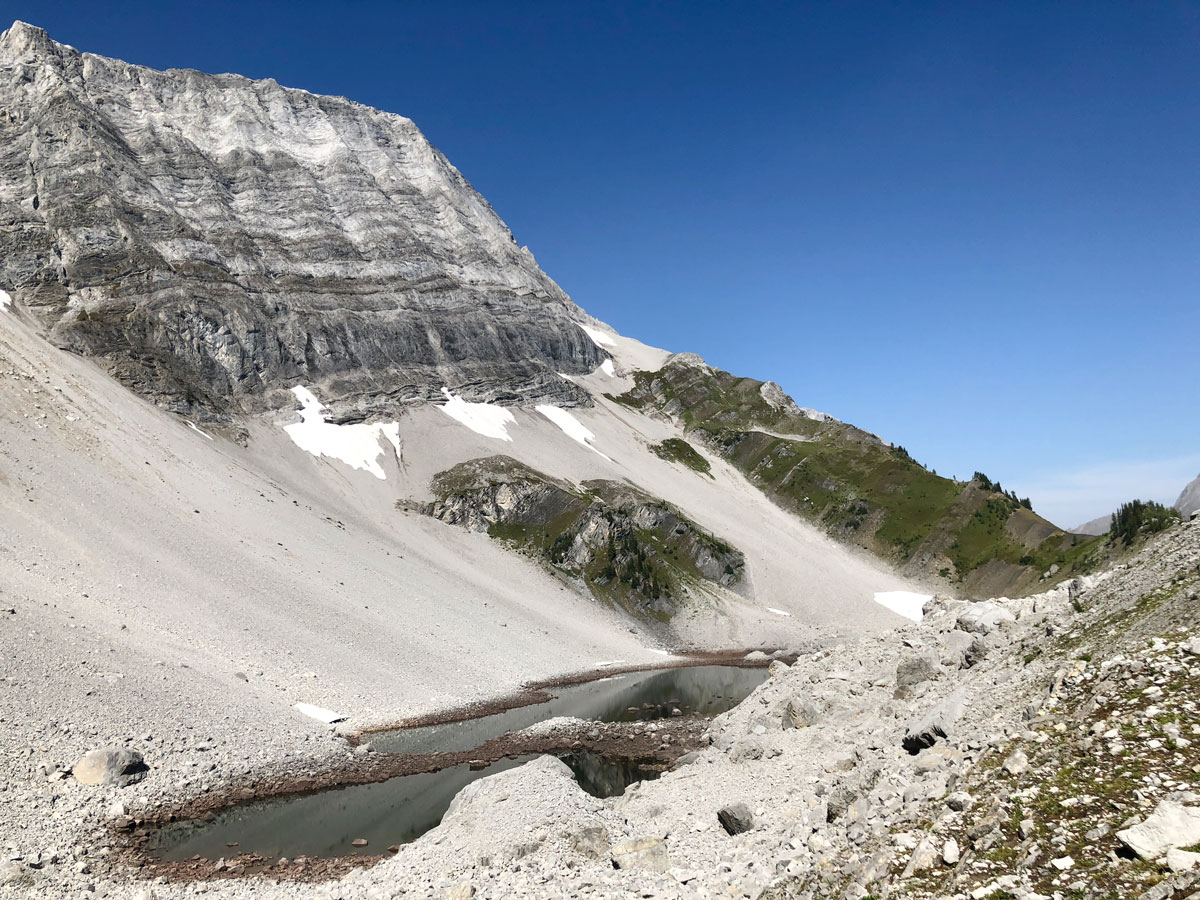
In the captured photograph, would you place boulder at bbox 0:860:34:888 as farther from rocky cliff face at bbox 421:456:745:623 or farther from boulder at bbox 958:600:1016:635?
rocky cliff face at bbox 421:456:745:623

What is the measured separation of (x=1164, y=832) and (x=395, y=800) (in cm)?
3272

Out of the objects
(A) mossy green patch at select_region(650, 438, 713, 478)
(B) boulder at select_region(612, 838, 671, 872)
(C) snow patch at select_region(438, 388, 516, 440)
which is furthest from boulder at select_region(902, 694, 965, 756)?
(A) mossy green patch at select_region(650, 438, 713, 478)

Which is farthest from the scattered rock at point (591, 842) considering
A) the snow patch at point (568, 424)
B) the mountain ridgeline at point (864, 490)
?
the snow patch at point (568, 424)

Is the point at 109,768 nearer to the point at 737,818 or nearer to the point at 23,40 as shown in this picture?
the point at 737,818

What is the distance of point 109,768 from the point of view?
29578 mm

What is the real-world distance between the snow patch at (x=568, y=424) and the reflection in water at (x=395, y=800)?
256ft

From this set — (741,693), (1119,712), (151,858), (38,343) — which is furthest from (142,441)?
(1119,712)

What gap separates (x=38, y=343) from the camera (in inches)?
3413

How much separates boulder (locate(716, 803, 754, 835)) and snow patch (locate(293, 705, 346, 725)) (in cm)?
2930

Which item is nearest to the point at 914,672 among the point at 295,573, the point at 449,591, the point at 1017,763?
the point at 1017,763

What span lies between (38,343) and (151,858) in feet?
282

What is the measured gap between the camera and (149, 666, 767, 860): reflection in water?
27656 mm

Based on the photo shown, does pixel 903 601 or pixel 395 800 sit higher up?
pixel 903 601

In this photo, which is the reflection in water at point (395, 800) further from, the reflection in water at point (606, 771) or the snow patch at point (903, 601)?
the snow patch at point (903, 601)
